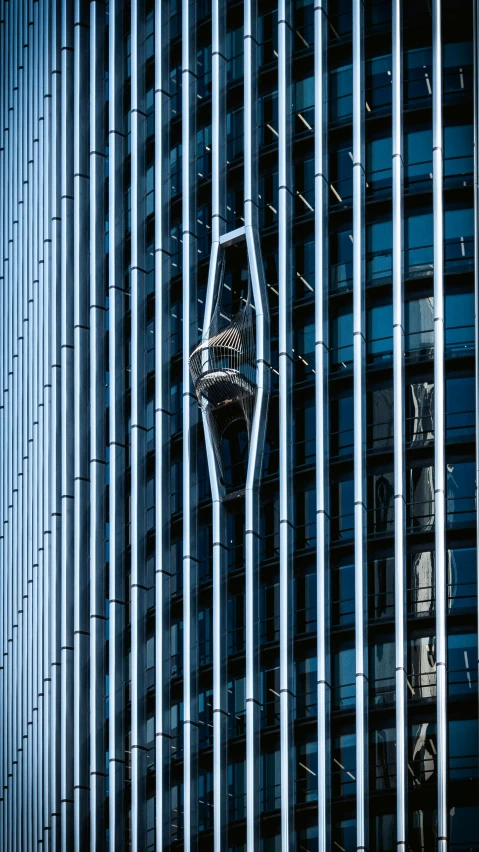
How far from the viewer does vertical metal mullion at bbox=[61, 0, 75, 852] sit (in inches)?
2665

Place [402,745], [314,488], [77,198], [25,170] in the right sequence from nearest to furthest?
[402,745], [314,488], [77,198], [25,170]

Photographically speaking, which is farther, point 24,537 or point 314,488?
point 24,537

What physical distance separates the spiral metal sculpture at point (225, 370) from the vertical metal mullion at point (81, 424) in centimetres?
844

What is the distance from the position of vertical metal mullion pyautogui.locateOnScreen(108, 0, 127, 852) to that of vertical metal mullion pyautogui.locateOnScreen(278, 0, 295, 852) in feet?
29.5

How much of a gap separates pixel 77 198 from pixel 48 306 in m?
4.21

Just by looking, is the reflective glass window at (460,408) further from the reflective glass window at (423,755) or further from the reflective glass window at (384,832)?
the reflective glass window at (384,832)

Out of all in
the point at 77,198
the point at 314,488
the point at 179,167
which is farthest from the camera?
the point at 77,198

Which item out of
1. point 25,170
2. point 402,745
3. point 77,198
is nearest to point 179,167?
point 77,198

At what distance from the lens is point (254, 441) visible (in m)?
61.2

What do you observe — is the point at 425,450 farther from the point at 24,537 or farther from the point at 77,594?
the point at 24,537

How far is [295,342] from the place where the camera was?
62.2 metres

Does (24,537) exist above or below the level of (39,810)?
above

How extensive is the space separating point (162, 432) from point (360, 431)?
9.40m

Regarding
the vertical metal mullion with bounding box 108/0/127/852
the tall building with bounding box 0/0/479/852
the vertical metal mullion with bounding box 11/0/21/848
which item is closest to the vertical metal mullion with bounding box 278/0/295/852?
the tall building with bounding box 0/0/479/852
